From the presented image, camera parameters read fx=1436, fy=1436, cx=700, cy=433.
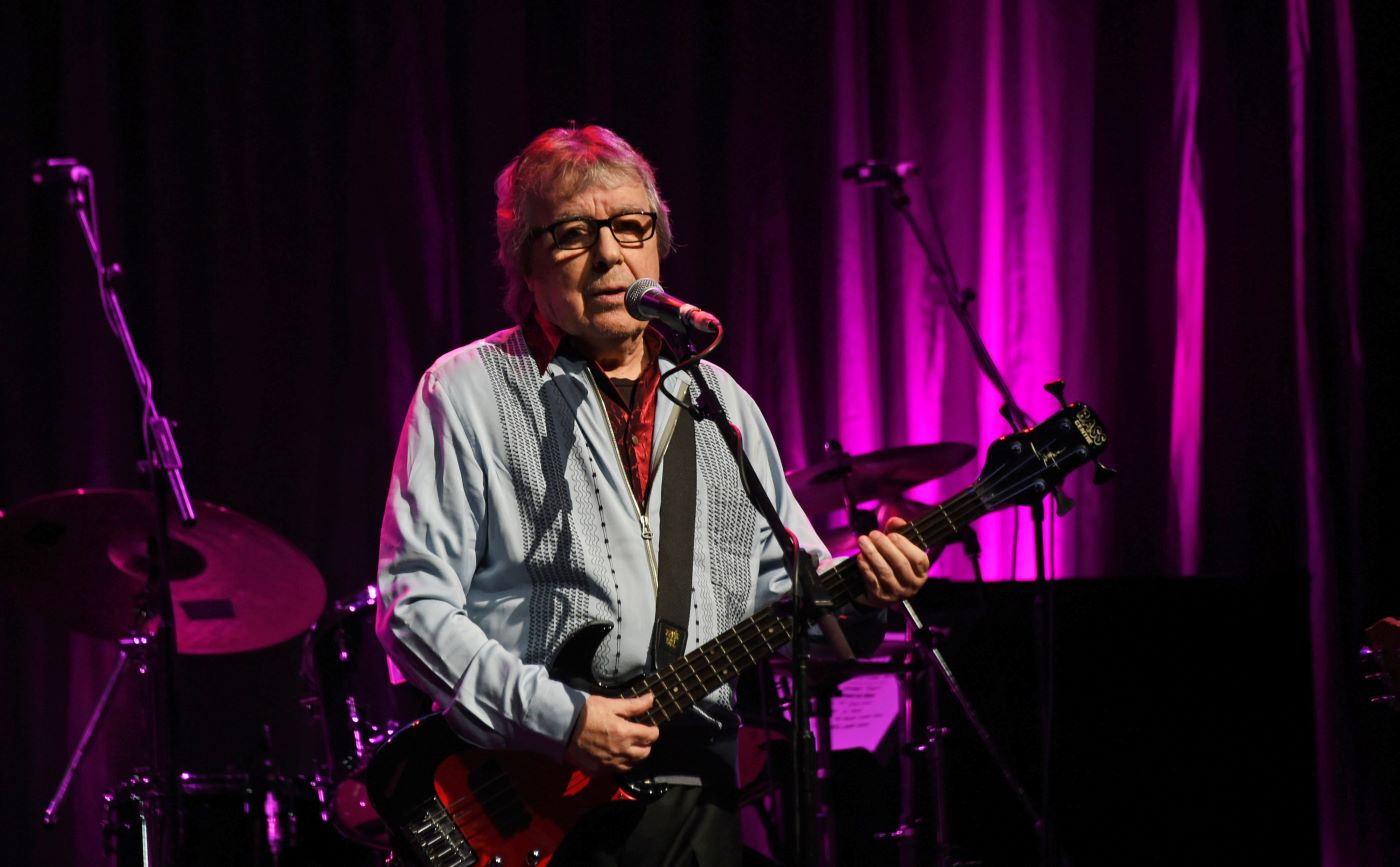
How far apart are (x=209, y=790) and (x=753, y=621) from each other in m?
2.21

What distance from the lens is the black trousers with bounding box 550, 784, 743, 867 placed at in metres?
2.55

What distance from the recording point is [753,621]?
2689 mm

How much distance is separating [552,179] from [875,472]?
1900 millimetres

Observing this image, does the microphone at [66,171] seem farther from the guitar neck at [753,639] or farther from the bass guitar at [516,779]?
the guitar neck at [753,639]

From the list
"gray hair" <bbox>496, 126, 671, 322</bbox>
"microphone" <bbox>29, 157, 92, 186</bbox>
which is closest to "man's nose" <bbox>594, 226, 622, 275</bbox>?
"gray hair" <bbox>496, 126, 671, 322</bbox>

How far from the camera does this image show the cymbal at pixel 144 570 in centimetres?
402

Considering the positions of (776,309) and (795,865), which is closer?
(795,865)

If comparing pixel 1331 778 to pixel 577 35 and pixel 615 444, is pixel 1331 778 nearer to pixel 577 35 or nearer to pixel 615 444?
pixel 615 444

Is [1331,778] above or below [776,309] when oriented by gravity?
below

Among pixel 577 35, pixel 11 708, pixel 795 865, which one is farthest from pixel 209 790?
pixel 577 35

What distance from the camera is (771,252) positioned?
5.60 meters

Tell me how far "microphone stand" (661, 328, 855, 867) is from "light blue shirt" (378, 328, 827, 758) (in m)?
0.36

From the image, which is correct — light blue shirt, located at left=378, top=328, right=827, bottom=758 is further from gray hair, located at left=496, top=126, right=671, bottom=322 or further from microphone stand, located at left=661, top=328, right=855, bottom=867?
microphone stand, located at left=661, top=328, right=855, bottom=867

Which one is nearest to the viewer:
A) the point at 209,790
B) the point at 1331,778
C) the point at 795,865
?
the point at 795,865
